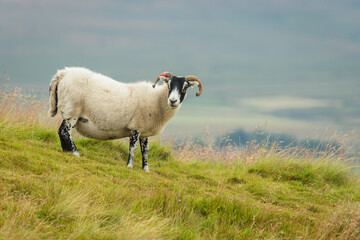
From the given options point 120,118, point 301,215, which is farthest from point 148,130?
point 301,215

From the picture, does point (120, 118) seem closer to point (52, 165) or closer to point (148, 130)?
point (148, 130)

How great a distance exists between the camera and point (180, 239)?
4613 millimetres

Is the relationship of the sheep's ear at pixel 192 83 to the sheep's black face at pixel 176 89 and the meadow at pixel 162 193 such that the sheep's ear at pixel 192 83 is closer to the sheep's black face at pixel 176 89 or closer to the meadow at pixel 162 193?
the sheep's black face at pixel 176 89

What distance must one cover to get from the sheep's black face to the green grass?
1.84 m

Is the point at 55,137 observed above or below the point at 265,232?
below

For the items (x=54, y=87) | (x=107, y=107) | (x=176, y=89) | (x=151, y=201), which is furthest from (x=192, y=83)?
(x=151, y=201)

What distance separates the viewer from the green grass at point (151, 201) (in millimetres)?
4301

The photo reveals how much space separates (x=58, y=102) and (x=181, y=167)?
12.9 ft

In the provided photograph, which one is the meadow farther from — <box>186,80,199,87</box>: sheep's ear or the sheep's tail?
<box>186,80,199,87</box>: sheep's ear

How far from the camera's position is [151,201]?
5.64 meters

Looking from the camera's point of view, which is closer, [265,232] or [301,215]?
[265,232]

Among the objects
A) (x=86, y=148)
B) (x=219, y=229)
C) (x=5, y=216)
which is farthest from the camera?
(x=86, y=148)

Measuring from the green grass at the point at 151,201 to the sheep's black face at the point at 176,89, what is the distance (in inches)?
72.6

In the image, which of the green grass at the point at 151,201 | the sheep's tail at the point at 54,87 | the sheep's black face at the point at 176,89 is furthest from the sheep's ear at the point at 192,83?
the sheep's tail at the point at 54,87
